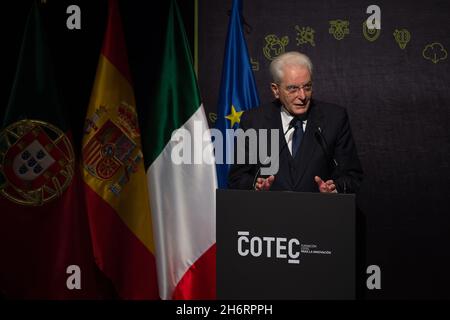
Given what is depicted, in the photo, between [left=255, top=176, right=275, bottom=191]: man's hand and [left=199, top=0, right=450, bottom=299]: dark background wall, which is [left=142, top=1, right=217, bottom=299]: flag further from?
[left=255, top=176, right=275, bottom=191]: man's hand

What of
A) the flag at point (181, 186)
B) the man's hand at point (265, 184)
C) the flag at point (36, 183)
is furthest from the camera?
the flag at point (181, 186)

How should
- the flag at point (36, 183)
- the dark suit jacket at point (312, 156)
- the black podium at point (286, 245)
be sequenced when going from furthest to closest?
the flag at point (36, 183)
the dark suit jacket at point (312, 156)
the black podium at point (286, 245)

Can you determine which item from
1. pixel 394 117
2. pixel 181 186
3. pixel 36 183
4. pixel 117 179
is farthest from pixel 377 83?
pixel 36 183

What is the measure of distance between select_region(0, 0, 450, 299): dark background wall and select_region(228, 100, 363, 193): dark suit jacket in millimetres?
640

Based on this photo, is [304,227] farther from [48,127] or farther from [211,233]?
[48,127]

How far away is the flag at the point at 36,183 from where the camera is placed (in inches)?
140

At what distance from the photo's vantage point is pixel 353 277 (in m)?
2.29

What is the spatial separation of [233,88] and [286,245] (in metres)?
1.56

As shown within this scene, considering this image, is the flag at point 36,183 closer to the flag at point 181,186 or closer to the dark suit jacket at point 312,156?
the flag at point 181,186

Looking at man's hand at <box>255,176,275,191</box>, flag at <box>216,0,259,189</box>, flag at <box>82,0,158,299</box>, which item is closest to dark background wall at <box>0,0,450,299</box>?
flag at <box>216,0,259,189</box>

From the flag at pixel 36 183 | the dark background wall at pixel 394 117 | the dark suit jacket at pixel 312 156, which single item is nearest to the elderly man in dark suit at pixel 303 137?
the dark suit jacket at pixel 312 156

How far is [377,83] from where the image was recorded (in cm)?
374

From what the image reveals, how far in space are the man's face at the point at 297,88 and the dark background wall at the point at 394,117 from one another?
0.73 metres

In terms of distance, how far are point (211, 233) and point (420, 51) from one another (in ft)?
5.36
